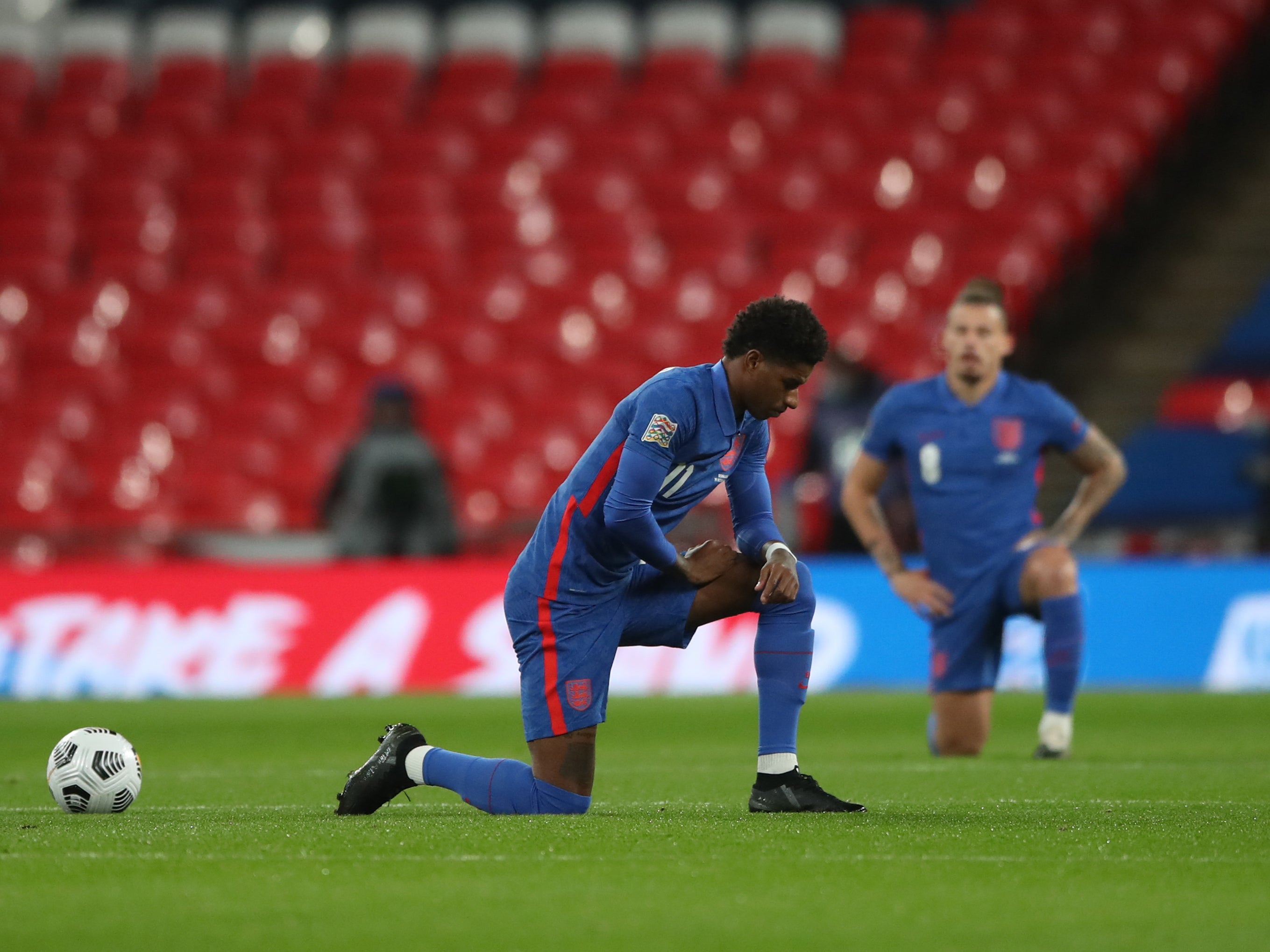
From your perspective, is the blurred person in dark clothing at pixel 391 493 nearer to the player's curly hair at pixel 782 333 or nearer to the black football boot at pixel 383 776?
the black football boot at pixel 383 776

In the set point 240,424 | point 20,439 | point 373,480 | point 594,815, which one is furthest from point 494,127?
point 594,815

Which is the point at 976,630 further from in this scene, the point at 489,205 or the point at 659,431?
the point at 489,205

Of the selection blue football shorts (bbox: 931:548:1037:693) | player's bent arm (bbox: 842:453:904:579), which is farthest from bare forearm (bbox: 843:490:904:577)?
blue football shorts (bbox: 931:548:1037:693)

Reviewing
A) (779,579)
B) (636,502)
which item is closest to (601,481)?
(636,502)

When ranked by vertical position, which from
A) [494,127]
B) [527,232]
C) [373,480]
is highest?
[494,127]

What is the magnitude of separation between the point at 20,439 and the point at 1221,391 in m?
11.1

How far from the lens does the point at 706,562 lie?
5480 millimetres

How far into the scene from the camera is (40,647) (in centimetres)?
1189

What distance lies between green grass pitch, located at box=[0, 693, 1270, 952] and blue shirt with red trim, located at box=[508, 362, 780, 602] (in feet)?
2.46

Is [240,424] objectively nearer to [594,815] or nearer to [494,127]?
[494,127]

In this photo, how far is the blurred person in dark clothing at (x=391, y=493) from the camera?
12.3m

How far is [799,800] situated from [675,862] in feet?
3.56

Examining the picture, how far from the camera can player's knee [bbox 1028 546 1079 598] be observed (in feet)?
26.1

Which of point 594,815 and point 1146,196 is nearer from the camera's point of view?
point 594,815
